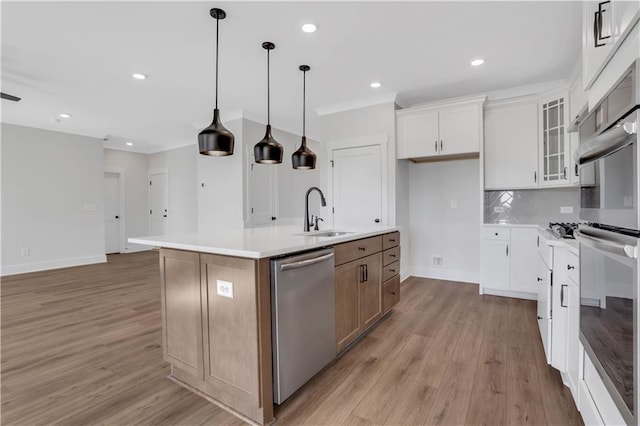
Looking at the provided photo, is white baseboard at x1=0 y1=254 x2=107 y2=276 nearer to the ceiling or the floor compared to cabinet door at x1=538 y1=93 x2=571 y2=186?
nearer to the floor

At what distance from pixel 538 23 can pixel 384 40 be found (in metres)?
1.24

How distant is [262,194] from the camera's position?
5363 millimetres

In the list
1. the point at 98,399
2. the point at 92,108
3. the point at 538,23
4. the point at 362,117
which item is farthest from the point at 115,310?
the point at 538,23

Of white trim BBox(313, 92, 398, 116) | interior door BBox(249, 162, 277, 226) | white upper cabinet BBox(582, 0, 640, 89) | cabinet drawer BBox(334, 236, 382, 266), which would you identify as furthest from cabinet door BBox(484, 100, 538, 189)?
interior door BBox(249, 162, 277, 226)

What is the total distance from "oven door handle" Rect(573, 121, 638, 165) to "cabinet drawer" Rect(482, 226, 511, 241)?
2482 mm

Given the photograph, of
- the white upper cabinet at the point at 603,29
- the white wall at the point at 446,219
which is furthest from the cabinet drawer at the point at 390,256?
the white upper cabinet at the point at 603,29

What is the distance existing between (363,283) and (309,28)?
218 centimetres

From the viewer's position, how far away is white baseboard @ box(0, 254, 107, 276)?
202 inches

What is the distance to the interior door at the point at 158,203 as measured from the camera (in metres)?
7.62

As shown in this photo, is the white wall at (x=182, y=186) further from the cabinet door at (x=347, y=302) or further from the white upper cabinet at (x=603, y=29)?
the white upper cabinet at (x=603, y=29)

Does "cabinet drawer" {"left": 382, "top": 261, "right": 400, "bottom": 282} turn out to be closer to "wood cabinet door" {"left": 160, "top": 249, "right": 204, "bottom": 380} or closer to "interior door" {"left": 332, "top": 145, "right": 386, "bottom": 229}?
"interior door" {"left": 332, "top": 145, "right": 386, "bottom": 229}

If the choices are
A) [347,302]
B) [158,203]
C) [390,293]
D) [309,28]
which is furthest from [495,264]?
[158,203]

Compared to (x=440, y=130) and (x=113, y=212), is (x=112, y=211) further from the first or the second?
(x=440, y=130)

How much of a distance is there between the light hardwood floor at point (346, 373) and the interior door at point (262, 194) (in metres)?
2.15
